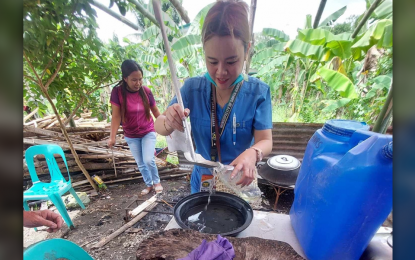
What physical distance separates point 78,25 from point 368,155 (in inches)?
33.4

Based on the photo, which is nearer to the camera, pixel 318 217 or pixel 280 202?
pixel 318 217

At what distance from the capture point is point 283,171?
7.32 feet

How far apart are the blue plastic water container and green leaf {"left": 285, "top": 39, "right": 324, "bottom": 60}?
2753 millimetres

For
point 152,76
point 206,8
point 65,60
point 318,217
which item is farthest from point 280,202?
point 65,60

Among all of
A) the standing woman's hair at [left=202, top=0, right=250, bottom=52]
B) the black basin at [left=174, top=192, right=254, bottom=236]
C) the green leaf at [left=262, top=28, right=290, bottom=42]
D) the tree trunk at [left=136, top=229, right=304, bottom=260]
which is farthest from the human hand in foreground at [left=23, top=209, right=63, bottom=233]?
the green leaf at [left=262, top=28, right=290, bottom=42]

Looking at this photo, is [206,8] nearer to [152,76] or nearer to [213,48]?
[213,48]

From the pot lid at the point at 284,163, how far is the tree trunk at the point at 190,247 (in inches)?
68.2

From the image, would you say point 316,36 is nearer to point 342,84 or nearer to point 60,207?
point 342,84

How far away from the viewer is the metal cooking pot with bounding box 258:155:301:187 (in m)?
2.23

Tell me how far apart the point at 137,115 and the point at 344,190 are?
2.03m

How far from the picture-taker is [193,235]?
0.67 metres

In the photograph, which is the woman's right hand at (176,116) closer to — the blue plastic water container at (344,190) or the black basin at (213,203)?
the black basin at (213,203)

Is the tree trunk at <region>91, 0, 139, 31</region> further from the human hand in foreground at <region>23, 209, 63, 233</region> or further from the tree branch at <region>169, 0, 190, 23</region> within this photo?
the human hand in foreground at <region>23, 209, 63, 233</region>

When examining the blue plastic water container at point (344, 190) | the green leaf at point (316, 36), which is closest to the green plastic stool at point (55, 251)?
the blue plastic water container at point (344, 190)
